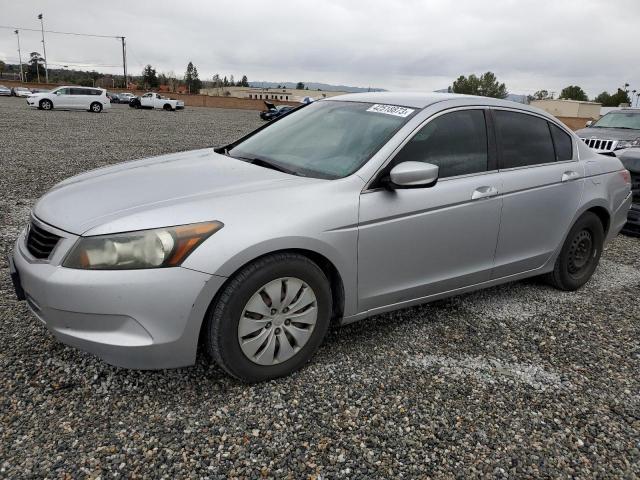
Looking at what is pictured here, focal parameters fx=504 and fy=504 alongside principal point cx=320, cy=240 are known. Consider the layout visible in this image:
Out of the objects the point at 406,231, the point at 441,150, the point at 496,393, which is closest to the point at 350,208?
the point at 406,231

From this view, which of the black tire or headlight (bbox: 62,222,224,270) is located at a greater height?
headlight (bbox: 62,222,224,270)

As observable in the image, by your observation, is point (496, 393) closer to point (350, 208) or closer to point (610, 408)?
point (610, 408)

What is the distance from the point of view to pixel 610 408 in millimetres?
2711

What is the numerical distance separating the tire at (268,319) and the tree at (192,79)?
11185 cm

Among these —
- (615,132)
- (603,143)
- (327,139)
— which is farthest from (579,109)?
(327,139)

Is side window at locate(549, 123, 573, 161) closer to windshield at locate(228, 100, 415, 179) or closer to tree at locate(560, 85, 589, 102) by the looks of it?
windshield at locate(228, 100, 415, 179)

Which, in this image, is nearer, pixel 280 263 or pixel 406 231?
pixel 280 263

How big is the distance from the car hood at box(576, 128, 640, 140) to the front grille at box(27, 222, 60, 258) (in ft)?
30.1

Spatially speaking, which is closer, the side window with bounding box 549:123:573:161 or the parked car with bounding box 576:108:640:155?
the side window with bounding box 549:123:573:161

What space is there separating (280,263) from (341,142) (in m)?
1.06

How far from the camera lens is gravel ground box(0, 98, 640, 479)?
2191 millimetres

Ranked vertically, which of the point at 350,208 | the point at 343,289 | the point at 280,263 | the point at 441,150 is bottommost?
the point at 343,289

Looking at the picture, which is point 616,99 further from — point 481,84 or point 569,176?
point 569,176

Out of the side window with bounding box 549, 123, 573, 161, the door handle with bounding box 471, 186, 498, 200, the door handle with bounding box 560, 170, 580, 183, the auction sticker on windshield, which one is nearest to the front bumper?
the auction sticker on windshield
